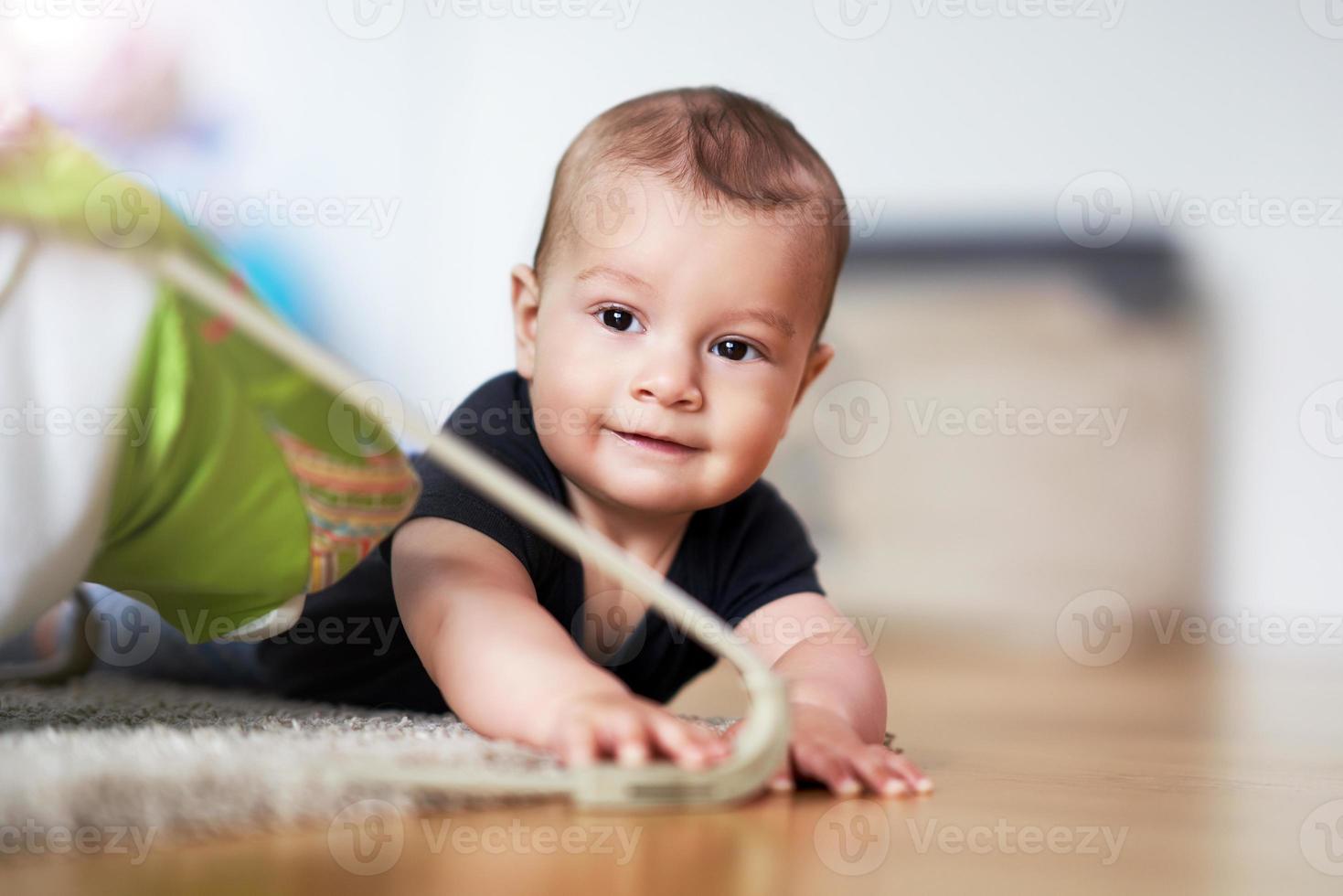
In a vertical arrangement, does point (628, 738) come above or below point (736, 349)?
below

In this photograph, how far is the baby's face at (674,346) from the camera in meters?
Result: 0.91

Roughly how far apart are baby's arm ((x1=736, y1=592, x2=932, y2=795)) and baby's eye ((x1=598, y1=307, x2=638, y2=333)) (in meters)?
0.25

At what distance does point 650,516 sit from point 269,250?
2220mm

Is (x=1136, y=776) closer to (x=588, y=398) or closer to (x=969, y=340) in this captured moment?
(x=588, y=398)

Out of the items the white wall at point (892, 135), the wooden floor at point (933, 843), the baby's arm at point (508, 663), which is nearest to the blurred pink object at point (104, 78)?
the white wall at point (892, 135)

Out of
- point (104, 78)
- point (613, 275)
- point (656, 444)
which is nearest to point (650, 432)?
point (656, 444)

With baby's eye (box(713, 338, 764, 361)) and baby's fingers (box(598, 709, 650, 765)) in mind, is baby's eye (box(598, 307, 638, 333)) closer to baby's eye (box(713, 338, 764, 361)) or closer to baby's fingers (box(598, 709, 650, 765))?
baby's eye (box(713, 338, 764, 361))

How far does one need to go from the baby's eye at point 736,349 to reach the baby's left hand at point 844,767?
0.96 feet

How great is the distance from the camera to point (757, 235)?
924 millimetres

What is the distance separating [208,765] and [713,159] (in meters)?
0.57

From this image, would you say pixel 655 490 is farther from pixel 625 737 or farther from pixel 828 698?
pixel 625 737

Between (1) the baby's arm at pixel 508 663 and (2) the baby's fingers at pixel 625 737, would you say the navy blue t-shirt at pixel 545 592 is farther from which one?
(2) the baby's fingers at pixel 625 737

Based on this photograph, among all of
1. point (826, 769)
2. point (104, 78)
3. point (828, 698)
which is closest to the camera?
point (826, 769)

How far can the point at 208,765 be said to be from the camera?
1.80 feet
